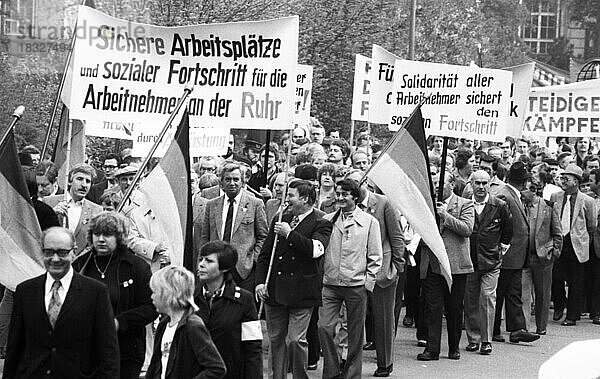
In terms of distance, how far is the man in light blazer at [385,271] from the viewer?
1285 centimetres

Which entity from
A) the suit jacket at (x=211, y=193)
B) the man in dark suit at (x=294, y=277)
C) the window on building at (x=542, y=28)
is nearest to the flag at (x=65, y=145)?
the suit jacket at (x=211, y=193)

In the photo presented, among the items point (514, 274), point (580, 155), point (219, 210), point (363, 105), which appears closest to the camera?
point (219, 210)

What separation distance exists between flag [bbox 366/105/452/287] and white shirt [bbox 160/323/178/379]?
498cm

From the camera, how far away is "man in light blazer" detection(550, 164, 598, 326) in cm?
1702

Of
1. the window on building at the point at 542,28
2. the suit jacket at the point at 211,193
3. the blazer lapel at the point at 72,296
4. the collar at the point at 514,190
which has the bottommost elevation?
the blazer lapel at the point at 72,296

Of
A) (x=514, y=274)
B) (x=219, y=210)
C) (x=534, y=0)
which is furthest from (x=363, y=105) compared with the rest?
(x=534, y=0)

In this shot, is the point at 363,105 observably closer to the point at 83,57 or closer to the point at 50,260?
the point at 83,57

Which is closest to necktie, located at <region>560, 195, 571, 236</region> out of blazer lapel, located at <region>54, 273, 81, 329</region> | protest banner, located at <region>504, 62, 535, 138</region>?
protest banner, located at <region>504, 62, 535, 138</region>

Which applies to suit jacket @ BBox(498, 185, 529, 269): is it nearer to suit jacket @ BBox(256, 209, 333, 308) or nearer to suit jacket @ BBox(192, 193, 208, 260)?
suit jacket @ BBox(192, 193, 208, 260)

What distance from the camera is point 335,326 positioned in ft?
39.5

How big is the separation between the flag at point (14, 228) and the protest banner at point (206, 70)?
1.97 m

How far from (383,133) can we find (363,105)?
15424mm

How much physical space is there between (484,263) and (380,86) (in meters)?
4.14

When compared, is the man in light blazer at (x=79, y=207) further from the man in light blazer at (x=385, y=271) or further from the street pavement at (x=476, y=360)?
the man in light blazer at (x=385, y=271)
